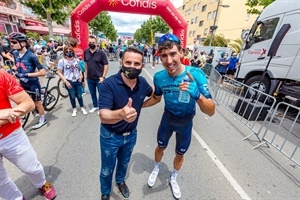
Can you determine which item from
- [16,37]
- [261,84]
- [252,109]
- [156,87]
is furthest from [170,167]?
[261,84]

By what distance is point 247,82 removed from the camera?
269 inches

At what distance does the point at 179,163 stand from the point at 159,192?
0.51 m

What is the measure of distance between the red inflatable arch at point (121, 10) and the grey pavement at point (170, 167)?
413 cm

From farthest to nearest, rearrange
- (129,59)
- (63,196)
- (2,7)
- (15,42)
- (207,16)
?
(207,16) < (2,7) < (15,42) < (63,196) < (129,59)

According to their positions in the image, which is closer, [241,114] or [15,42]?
[15,42]

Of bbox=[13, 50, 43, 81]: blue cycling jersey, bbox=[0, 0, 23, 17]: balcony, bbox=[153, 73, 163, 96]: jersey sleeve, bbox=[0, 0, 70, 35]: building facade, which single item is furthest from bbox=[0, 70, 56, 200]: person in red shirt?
bbox=[0, 0, 23, 17]: balcony

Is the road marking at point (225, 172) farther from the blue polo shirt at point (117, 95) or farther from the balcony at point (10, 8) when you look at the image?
the balcony at point (10, 8)

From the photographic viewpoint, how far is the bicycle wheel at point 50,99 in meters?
4.64

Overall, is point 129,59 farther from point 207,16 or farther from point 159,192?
point 207,16

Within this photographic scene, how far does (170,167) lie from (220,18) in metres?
31.8

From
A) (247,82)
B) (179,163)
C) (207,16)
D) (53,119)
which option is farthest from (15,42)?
(207,16)

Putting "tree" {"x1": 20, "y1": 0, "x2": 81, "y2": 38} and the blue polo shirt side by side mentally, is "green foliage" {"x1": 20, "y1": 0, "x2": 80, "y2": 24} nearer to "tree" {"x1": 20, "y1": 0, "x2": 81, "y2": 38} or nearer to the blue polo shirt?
"tree" {"x1": 20, "y1": 0, "x2": 81, "y2": 38}

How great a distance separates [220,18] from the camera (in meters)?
28.2

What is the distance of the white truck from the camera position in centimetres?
532
